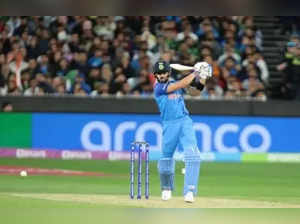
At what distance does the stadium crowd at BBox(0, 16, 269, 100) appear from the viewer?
21094 millimetres

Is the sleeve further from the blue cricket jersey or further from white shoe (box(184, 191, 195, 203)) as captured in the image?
white shoe (box(184, 191, 195, 203))

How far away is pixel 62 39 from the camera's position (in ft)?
72.9

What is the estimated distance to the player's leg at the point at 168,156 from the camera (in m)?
13.2

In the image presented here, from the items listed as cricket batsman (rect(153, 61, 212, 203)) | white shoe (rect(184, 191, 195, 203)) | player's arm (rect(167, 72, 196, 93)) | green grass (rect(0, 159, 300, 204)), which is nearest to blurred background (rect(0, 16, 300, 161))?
green grass (rect(0, 159, 300, 204))

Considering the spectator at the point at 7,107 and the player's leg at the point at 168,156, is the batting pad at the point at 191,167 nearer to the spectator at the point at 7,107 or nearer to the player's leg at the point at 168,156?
the player's leg at the point at 168,156

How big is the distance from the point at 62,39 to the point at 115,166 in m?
4.27

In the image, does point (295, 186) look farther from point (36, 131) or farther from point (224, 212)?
point (36, 131)

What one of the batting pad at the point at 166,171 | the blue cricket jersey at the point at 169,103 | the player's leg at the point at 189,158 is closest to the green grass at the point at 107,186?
the batting pad at the point at 166,171

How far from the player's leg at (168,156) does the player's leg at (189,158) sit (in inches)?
4.4

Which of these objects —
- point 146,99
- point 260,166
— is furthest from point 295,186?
point 146,99

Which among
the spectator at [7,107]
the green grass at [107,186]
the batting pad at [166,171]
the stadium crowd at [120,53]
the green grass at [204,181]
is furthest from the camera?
the stadium crowd at [120,53]

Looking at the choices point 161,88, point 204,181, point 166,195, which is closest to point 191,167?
point 166,195

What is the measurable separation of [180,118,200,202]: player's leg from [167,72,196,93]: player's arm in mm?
477

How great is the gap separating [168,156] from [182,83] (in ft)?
3.46
